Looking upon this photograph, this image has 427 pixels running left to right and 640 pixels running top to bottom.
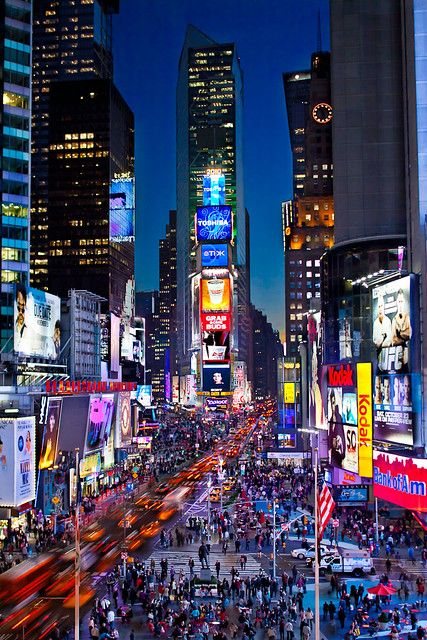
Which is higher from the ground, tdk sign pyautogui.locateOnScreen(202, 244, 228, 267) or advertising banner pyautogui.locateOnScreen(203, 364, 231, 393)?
tdk sign pyautogui.locateOnScreen(202, 244, 228, 267)

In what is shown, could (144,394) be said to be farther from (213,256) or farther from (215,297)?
(213,256)

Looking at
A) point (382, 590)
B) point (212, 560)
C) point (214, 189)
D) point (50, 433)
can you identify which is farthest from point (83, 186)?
point (382, 590)

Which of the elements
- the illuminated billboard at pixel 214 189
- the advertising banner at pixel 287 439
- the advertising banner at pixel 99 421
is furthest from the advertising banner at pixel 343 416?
the illuminated billboard at pixel 214 189

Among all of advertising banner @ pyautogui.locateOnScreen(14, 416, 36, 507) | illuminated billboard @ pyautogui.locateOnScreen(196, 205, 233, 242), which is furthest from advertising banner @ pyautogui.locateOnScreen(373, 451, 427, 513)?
illuminated billboard @ pyautogui.locateOnScreen(196, 205, 233, 242)

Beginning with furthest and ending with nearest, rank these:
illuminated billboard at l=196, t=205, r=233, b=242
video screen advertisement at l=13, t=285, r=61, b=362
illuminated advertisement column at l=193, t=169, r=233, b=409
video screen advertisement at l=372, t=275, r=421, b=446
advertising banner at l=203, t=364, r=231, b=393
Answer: illuminated billboard at l=196, t=205, r=233, b=242, advertising banner at l=203, t=364, r=231, b=393, illuminated advertisement column at l=193, t=169, r=233, b=409, video screen advertisement at l=13, t=285, r=61, b=362, video screen advertisement at l=372, t=275, r=421, b=446

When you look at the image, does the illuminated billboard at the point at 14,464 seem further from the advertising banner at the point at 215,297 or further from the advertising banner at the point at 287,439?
the advertising banner at the point at 215,297

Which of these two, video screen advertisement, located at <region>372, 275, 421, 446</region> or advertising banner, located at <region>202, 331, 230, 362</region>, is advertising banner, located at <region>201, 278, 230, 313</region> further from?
video screen advertisement, located at <region>372, 275, 421, 446</region>

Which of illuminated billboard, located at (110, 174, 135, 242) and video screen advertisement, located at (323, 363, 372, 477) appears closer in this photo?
video screen advertisement, located at (323, 363, 372, 477)
